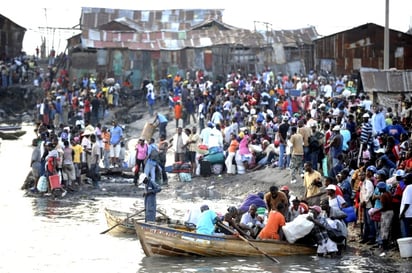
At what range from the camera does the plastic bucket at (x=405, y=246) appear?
58.6 feet

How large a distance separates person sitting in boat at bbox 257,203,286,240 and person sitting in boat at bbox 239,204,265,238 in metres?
0.19

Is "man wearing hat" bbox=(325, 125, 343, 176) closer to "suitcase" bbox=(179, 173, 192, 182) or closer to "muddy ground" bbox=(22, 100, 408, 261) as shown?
"muddy ground" bbox=(22, 100, 408, 261)

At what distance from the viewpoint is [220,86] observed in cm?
4022

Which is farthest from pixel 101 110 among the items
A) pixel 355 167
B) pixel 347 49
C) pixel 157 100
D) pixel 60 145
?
pixel 355 167

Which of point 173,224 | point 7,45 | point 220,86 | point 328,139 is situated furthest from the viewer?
point 7,45

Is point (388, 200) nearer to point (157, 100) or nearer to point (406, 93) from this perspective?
point (406, 93)

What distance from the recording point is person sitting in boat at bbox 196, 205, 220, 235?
62.4ft

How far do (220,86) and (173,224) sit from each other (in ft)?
67.0

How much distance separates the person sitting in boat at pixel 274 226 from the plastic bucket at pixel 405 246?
2.18 meters

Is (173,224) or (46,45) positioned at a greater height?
(46,45)

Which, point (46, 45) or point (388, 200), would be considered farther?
point (46, 45)

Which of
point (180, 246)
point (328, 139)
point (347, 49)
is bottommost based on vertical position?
point (180, 246)

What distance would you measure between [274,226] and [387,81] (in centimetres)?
1211

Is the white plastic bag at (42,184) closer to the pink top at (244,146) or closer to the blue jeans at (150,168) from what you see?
the blue jeans at (150,168)
